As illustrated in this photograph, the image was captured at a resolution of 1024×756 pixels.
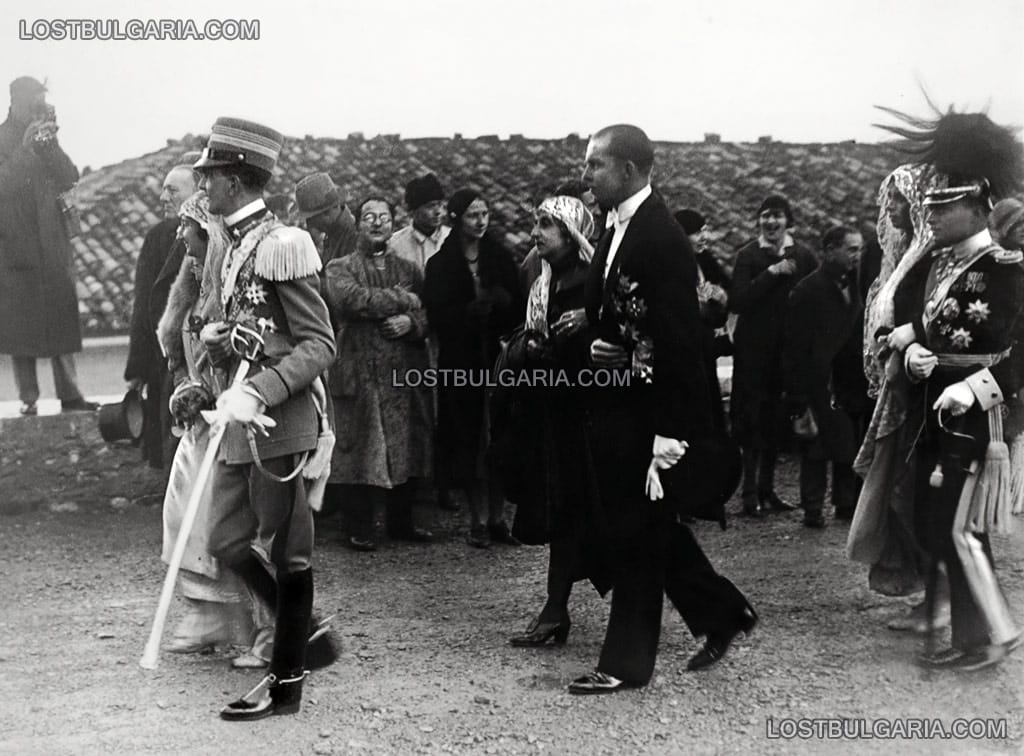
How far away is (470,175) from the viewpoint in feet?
18.8

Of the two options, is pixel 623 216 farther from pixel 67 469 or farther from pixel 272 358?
pixel 67 469

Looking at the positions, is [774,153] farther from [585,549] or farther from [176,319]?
[176,319]

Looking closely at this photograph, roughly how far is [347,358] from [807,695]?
8.47ft

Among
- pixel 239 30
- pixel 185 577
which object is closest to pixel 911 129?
pixel 239 30

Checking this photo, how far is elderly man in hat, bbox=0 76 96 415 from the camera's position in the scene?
531 cm

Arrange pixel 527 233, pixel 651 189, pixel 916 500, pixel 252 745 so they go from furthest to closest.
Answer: pixel 527 233, pixel 916 500, pixel 651 189, pixel 252 745

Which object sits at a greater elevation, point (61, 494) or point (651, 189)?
point (651, 189)

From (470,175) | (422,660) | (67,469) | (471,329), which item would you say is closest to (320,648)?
(422,660)

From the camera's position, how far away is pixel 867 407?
5.67m

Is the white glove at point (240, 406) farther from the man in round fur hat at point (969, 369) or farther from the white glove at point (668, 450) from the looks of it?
the man in round fur hat at point (969, 369)

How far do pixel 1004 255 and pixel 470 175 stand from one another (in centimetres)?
223

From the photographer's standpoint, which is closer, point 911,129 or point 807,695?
point 807,695

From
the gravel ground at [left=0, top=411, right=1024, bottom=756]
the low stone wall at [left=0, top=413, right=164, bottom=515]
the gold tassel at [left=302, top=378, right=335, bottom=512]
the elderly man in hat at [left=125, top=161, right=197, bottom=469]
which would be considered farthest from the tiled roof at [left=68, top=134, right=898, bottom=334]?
the gold tassel at [left=302, top=378, right=335, bottom=512]

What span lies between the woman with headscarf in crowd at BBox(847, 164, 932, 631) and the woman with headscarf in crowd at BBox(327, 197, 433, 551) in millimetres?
2019
